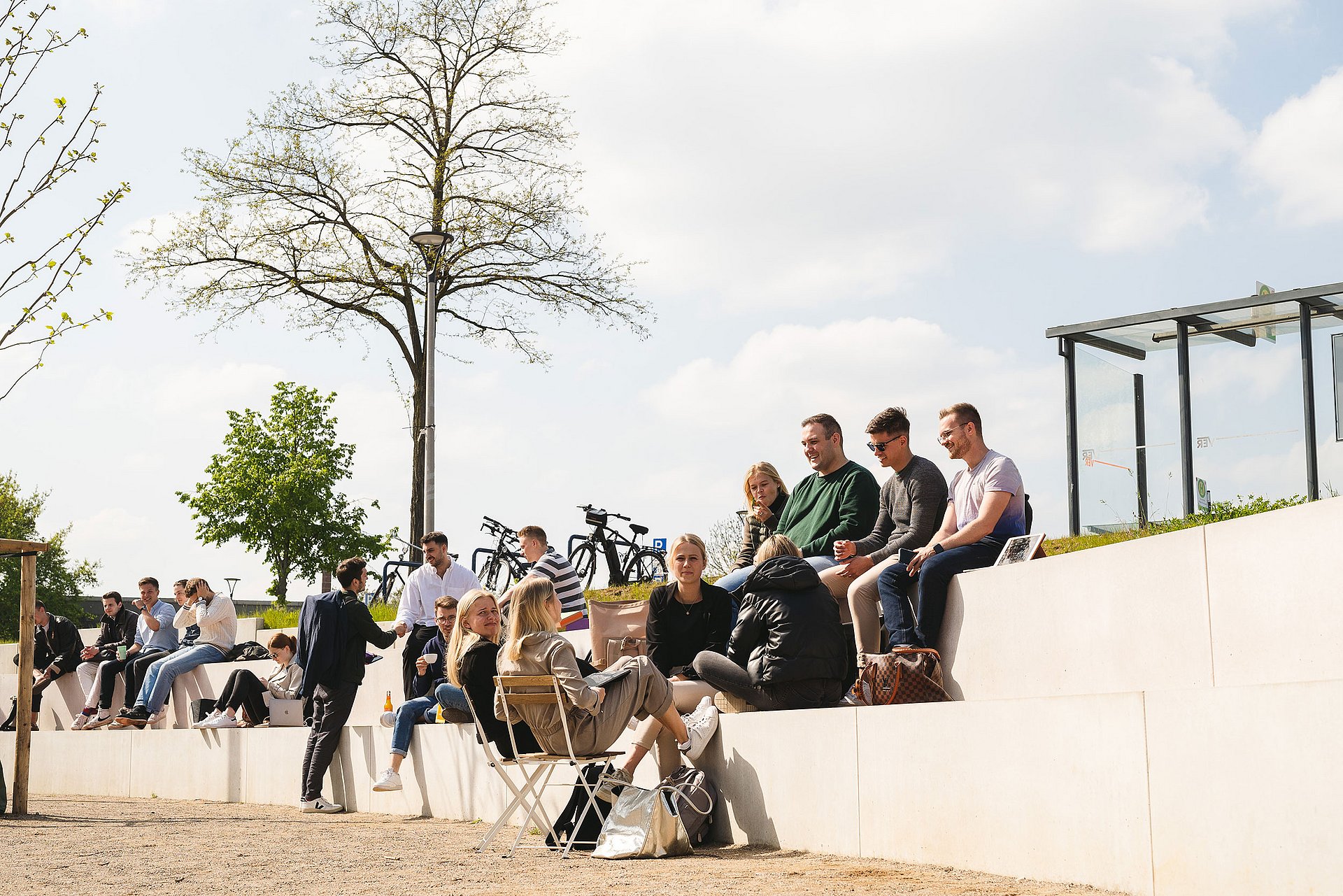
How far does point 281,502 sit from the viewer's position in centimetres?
2858

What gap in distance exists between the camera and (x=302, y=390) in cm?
3052

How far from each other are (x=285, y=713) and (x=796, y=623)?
7.14m

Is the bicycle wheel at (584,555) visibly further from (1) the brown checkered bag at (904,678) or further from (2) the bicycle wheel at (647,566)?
(1) the brown checkered bag at (904,678)

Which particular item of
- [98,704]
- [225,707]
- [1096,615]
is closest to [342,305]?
[98,704]

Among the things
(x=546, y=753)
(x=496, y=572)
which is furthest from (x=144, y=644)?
(x=546, y=753)

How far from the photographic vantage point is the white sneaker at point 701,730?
7.48m

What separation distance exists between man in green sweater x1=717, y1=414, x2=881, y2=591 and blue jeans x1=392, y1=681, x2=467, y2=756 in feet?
8.15

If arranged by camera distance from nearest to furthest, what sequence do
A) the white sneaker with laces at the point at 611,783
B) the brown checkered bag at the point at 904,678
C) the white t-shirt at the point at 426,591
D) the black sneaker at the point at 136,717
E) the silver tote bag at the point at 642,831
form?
the silver tote bag at the point at 642,831 < the brown checkered bag at the point at 904,678 < the white sneaker with laces at the point at 611,783 < the white t-shirt at the point at 426,591 < the black sneaker at the point at 136,717

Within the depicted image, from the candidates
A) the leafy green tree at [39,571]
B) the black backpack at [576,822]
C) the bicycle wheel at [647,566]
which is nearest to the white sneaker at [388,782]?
the black backpack at [576,822]

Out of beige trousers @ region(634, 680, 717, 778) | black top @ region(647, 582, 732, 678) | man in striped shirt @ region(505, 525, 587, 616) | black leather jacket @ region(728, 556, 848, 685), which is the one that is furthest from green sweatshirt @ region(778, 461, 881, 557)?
man in striped shirt @ region(505, 525, 587, 616)

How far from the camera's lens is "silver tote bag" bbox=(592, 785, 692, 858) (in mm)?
6773

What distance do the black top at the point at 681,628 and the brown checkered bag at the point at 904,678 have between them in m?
1.25

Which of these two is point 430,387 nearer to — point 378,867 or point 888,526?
point 888,526

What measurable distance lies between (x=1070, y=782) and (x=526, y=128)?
784 inches
